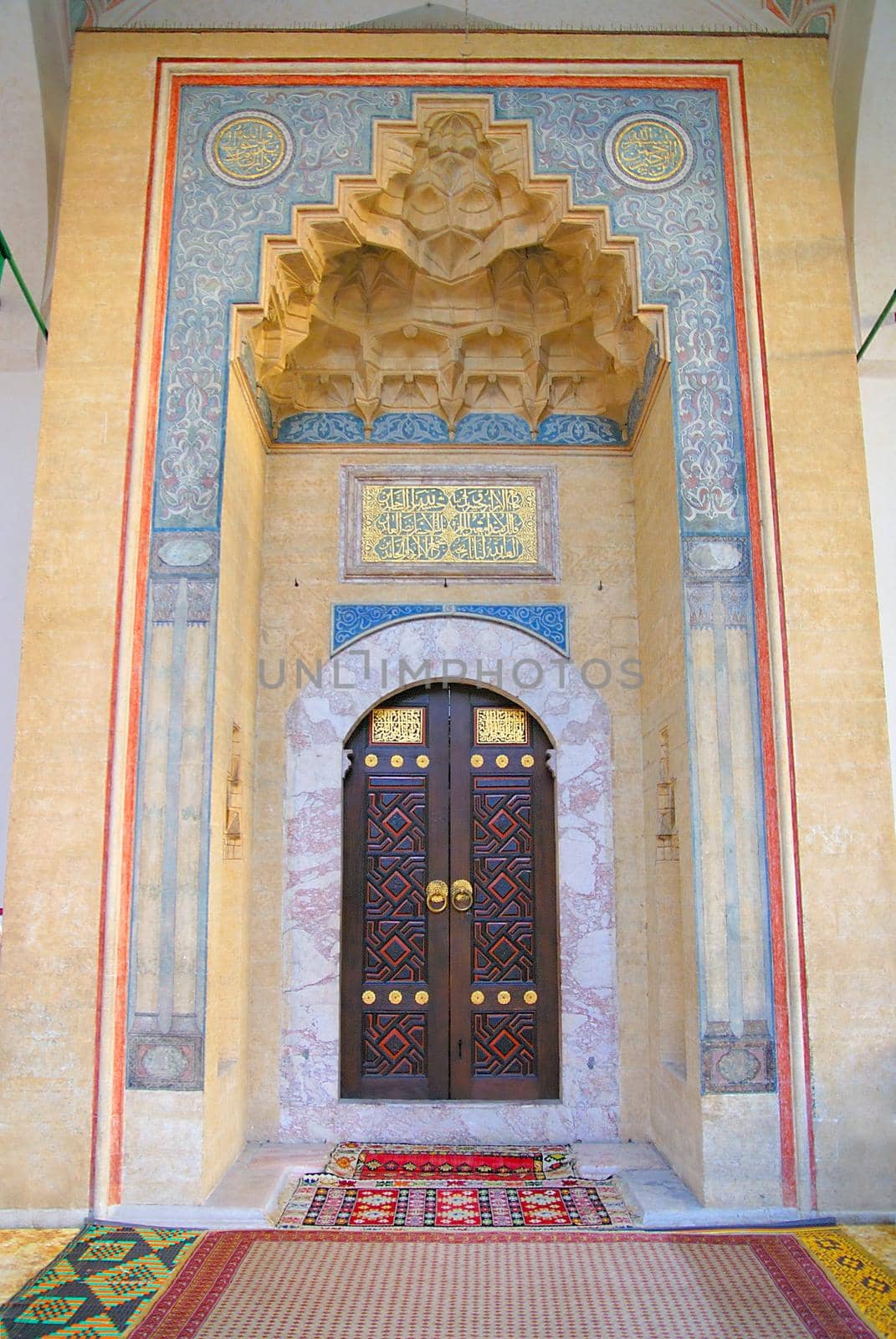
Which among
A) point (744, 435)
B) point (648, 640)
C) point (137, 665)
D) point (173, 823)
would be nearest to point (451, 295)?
point (744, 435)

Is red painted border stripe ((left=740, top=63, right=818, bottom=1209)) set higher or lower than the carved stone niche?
lower

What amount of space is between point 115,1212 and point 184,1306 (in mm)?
712

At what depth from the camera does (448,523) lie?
502cm

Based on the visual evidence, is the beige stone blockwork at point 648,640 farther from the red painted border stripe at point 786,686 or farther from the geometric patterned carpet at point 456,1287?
the geometric patterned carpet at point 456,1287

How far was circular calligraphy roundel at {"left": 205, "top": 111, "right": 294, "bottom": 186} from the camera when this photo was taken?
427cm

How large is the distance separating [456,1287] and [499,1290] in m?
0.12

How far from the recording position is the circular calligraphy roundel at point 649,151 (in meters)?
4.30

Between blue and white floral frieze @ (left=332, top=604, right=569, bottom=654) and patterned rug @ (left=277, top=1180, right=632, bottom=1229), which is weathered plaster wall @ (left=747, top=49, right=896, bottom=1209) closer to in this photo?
patterned rug @ (left=277, top=1180, right=632, bottom=1229)

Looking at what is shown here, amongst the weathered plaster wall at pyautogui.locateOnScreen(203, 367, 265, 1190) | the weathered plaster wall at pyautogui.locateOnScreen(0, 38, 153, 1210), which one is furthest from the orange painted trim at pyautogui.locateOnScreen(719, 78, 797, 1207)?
the weathered plaster wall at pyautogui.locateOnScreen(0, 38, 153, 1210)

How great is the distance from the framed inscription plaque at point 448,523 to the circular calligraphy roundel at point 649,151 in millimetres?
1334

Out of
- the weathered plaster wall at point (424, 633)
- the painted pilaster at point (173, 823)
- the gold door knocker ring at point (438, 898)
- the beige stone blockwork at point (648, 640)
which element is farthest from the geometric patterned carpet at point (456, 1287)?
the gold door knocker ring at point (438, 898)

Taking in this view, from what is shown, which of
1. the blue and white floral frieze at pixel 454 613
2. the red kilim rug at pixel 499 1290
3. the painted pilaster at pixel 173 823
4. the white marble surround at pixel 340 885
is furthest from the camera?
the blue and white floral frieze at pixel 454 613

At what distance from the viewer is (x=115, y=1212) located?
354 cm

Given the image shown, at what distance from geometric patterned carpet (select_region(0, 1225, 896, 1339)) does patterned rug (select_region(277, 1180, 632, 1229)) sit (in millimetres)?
135
